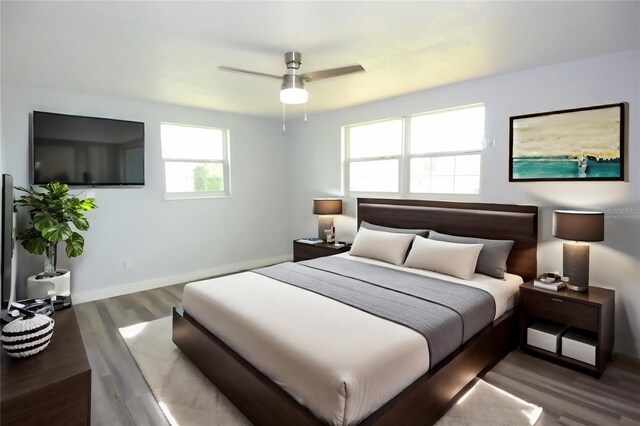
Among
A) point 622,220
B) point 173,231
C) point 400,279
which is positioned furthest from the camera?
point 173,231

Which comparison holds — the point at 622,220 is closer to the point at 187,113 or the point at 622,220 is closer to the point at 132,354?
the point at 132,354

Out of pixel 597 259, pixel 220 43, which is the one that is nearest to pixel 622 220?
pixel 597 259

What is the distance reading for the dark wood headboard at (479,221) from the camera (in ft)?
10.6

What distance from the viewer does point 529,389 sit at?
2406mm

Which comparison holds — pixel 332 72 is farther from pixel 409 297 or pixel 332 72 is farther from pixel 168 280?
→ pixel 168 280

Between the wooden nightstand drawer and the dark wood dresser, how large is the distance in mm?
3100

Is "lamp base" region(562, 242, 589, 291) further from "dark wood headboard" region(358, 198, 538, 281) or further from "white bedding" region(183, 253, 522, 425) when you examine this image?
"white bedding" region(183, 253, 522, 425)

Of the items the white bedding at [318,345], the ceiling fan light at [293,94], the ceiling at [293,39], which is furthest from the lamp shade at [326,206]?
the ceiling fan light at [293,94]

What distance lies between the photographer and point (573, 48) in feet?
8.86

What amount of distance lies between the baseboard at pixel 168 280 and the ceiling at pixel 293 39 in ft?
7.87

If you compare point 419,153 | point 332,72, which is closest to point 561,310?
point 419,153

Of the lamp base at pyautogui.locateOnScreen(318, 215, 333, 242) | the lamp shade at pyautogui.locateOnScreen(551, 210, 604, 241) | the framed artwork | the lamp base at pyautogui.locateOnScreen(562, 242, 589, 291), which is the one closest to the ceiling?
the framed artwork

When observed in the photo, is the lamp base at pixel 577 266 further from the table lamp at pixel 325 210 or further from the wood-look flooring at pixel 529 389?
the table lamp at pixel 325 210

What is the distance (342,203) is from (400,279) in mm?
2204
